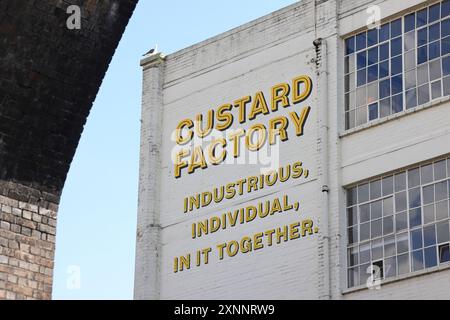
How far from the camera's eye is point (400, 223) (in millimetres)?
32031

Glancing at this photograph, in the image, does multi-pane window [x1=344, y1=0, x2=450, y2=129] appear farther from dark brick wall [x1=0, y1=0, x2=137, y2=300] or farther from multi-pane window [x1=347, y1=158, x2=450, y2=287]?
dark brick wall [x1=0, y1=0, x2=137, y2=300]

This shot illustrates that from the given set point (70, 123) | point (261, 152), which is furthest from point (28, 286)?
point (261, 152)

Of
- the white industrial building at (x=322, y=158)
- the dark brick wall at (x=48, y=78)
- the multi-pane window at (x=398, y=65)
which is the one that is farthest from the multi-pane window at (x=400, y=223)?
the dark brick wall at (x=48, y=78)

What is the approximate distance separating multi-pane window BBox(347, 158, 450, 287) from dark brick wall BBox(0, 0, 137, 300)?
37.2ft

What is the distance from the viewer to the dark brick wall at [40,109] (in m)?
21.1

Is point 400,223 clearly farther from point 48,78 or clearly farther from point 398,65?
point 48,78

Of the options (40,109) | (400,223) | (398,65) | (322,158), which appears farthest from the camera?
(322,158)

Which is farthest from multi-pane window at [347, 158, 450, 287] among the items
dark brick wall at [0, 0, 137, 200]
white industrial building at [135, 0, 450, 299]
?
dark brick wall at [0, 0, 137, 200]

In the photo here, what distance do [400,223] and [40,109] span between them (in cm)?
1239

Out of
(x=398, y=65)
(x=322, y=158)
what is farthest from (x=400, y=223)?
(x=398, y=65)

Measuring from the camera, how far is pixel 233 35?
3806 centimetres

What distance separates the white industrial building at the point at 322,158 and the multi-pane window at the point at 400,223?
0.03 m

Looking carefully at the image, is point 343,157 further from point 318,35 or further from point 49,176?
point 49,176
